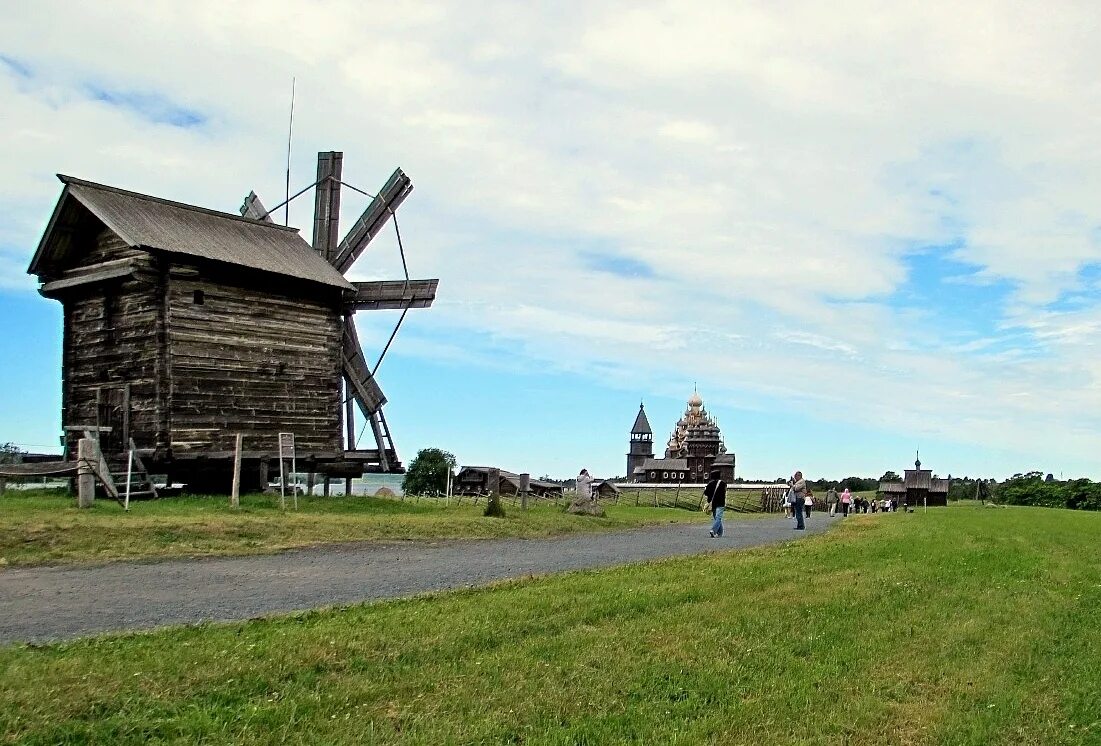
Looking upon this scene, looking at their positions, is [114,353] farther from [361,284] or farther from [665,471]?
[665,471]

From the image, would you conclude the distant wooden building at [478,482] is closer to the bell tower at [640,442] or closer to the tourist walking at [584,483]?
the tourist walking at [584,483]

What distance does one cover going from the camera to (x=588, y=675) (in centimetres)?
848

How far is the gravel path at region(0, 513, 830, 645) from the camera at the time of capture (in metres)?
10.3

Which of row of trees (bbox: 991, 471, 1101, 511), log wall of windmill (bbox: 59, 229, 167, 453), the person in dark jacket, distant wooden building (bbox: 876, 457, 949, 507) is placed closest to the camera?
the person in dark jacket

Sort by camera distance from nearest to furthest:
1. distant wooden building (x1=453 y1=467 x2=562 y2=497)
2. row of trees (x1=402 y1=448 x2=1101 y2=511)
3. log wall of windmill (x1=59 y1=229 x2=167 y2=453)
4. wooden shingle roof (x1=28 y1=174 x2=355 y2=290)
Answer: log wall of windmill (x1=59 y1=229 x2=167 y2=453) < wooden shingle roof (x1=28 y1=174 x2=355 y2=290) < distant wooden building (x1=453 y1=467 x2=562 y2=497) < row of trees (x1=402 y1=448 x2=1101 y2=511)

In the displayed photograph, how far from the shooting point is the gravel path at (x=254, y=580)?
1027 cm

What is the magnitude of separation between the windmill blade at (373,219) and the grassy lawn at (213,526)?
8909mm

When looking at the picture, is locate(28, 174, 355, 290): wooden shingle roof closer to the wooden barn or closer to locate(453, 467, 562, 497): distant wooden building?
the wooden barn

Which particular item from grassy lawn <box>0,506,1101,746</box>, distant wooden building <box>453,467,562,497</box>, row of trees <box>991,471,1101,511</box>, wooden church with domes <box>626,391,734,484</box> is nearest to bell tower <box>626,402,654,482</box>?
wooden church with domes <box>626,391,734,484</box>

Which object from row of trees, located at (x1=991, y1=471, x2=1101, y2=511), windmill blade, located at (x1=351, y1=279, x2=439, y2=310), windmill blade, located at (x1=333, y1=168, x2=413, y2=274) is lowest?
row of trees, located at (x1=991, y1=471, x2=1101, y2=511)

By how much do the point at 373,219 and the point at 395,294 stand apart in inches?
127

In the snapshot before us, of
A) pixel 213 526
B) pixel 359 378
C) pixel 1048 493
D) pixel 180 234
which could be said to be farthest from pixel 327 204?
pixel 1048 493

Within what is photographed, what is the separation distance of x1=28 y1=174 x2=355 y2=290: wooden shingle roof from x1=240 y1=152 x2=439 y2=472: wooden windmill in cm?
193

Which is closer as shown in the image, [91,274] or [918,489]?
[91,274]
